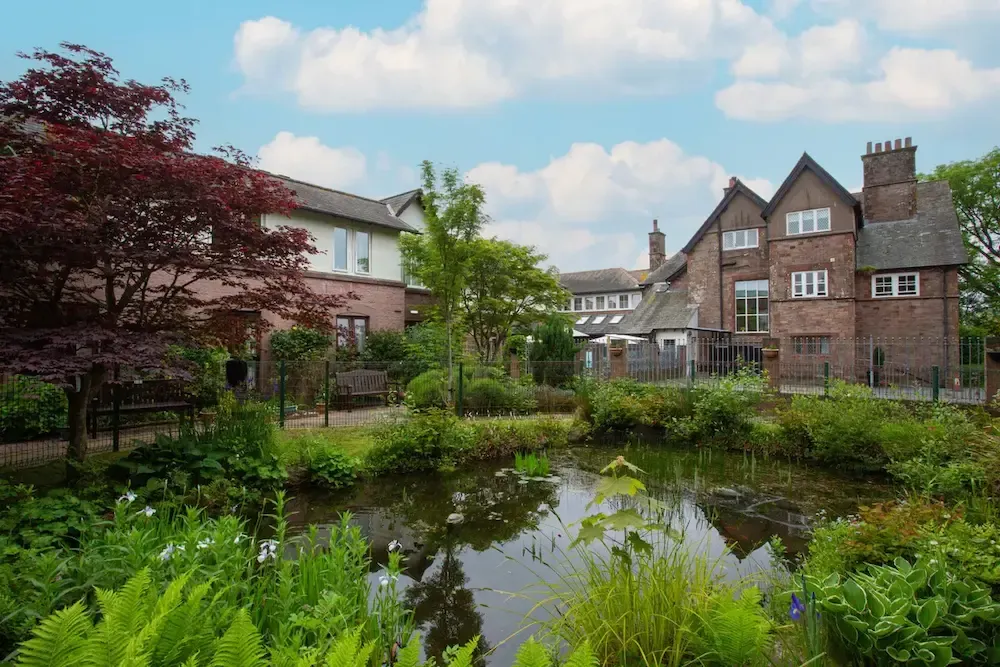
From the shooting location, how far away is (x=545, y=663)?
1.44m

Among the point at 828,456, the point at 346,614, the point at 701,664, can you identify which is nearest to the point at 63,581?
the point at 346,614

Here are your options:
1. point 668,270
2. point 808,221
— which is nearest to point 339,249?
point 808,221

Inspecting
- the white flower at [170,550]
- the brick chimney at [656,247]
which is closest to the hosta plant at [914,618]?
the white flower at [170,550]

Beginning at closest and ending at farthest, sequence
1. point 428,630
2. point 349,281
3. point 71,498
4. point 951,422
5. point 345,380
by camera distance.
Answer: point 428,630 → point 71,498 → point 951,422 → point 345,380 → point 349,281

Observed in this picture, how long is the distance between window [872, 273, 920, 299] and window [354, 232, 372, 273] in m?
23.5

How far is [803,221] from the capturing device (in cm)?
2639

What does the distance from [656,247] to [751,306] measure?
19.2 metres

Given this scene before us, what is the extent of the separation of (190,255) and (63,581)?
4.05 metres

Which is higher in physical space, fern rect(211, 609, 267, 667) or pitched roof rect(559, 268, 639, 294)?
pitched roof rect(559, 268, 639, 294)

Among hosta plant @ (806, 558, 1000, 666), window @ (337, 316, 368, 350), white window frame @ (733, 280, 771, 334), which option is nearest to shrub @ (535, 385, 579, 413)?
window @ (337, 316, 368, 350)

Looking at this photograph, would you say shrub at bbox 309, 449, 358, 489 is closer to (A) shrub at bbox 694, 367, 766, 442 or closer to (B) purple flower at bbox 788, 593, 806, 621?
(B) purple flower at bbox 788, 593, 806, 621

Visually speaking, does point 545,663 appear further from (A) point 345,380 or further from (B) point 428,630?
(A) point 345,380

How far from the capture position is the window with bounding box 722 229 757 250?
2870cm

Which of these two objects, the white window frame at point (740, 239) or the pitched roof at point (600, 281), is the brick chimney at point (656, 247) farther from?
the white window frame at point (740, 239)
